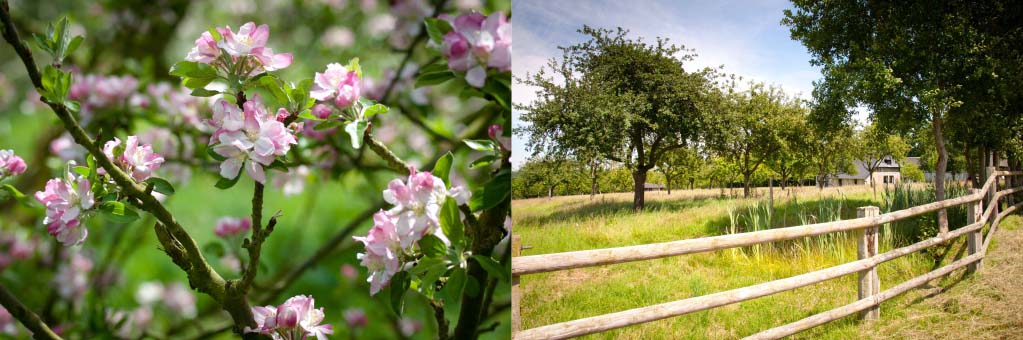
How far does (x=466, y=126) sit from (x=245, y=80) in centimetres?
39

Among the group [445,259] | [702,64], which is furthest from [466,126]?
[702,64]

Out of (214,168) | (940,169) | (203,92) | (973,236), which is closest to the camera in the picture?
(203,92)

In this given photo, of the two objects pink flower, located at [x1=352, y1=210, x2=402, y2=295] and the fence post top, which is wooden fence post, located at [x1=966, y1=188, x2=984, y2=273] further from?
pink flower, located at [x1=352, y1=210, x2=402, y2=295]

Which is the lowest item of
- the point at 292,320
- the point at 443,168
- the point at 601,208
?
the point at 292,320

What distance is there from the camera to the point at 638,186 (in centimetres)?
233

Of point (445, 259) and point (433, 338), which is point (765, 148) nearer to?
point (433, 338)

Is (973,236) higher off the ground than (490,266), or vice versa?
(490,266)

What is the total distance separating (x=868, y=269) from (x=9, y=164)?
105 inches

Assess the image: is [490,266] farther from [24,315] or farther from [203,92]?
[24,315]

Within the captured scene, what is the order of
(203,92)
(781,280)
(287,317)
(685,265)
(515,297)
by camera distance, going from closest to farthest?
1. (203,92)
2. (287,317)
3. (515,297)
4. (781,280)
5. (685,265)

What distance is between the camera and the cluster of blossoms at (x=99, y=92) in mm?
967

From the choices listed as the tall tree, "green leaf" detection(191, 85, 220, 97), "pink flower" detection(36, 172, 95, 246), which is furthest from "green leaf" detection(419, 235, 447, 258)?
the tall tree

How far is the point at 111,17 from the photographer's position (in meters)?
0.98

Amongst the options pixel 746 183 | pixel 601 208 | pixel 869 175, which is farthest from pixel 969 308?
pixel 601 208
